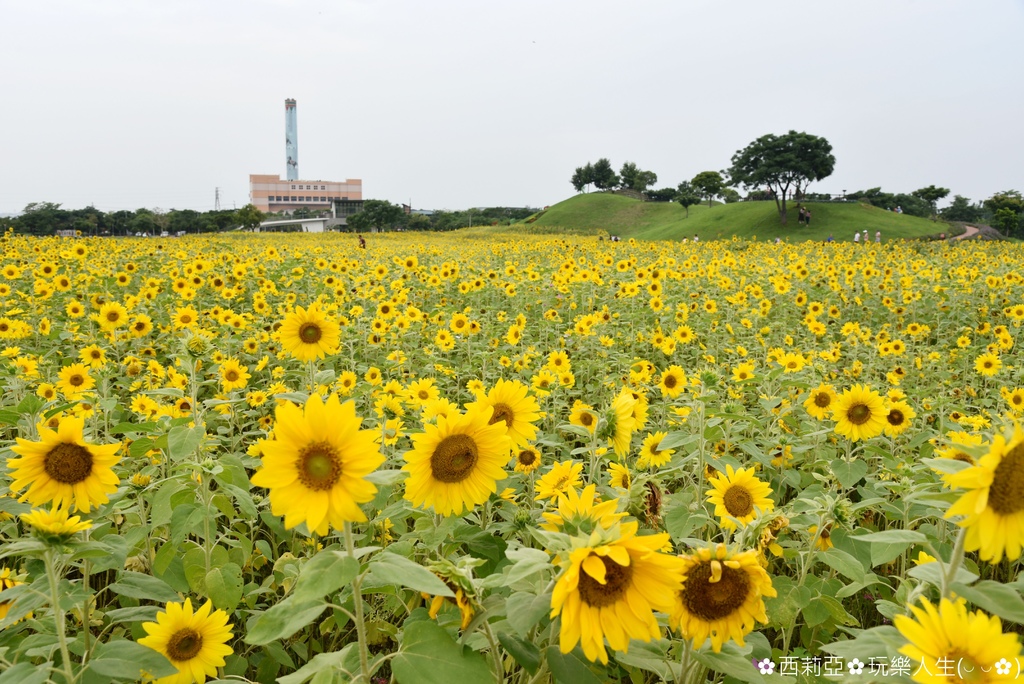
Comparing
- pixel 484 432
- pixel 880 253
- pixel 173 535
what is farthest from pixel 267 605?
pixel 880 253

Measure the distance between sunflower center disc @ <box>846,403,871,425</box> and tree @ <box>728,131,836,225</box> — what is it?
124 feet

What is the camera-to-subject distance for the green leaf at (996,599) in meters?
0.95

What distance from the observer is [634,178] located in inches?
2987

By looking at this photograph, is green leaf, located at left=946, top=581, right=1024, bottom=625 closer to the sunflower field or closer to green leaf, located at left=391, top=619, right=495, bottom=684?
the sunflower field

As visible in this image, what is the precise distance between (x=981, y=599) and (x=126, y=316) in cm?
502

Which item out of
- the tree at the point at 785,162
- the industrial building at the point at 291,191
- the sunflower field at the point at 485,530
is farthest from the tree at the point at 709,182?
the industrial building at the point at 291,191

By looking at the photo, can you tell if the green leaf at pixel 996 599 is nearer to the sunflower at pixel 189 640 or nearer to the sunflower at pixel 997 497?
the sunflower at pixel 997 497

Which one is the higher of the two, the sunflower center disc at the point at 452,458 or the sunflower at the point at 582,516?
the sunflower center disc at the point at 452,458

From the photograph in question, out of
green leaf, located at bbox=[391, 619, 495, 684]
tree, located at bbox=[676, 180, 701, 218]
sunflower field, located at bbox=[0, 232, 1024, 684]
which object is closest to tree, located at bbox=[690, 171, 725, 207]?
tree, located at bbox=[676, 180, 701, 218]

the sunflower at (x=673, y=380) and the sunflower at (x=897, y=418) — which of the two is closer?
the sunflower at (x=897, y=418)

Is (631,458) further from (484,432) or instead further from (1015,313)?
(1015,313)

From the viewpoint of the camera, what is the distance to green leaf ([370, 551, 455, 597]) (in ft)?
3.07

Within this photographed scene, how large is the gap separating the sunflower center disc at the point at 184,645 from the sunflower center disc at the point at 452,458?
0.81 m

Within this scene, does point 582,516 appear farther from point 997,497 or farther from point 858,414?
point 858,414
